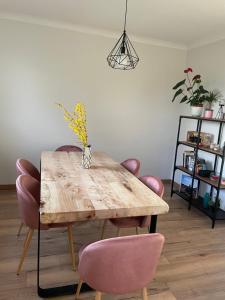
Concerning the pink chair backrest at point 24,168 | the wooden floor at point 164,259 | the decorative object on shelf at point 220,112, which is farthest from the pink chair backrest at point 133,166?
the decorative object on shelf at point 220,112

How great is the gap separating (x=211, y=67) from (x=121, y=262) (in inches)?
132

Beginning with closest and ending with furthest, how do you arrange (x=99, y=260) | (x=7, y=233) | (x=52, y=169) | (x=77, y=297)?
1. (x=99, y=260)
2. (x=77, y=297)
3. (x=52, y=169)
4. (x=7, y=233)

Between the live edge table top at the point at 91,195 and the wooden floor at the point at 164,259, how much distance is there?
2.49 ft

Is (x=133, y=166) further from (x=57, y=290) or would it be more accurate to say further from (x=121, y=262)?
(x=121, y=262)

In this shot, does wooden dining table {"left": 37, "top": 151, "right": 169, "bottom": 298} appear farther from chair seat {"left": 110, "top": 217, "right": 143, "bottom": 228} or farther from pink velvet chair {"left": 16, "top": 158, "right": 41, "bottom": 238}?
chair seat {"left": 110, "top": 217, "right": 143, "bottom": 228}

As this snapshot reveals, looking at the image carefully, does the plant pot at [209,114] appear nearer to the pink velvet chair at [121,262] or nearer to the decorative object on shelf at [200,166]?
the decorative object on shelf at [200,166]

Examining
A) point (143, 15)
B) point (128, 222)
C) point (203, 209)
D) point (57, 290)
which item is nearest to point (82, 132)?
point (128, 222)

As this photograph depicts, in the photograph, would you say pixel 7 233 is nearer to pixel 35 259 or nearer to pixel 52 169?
pixel 35 259

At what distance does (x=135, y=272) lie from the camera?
4.17 feet

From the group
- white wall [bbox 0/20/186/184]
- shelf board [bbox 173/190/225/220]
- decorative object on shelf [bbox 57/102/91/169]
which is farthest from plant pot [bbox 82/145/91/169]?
shelf board [bbox 173/190/225/220]

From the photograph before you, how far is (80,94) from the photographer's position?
12.5 ft

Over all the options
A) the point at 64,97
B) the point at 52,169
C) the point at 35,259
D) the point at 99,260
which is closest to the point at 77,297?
the point at 35,259

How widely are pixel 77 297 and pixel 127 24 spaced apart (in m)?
3.26

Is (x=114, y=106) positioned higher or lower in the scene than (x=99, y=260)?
higher
